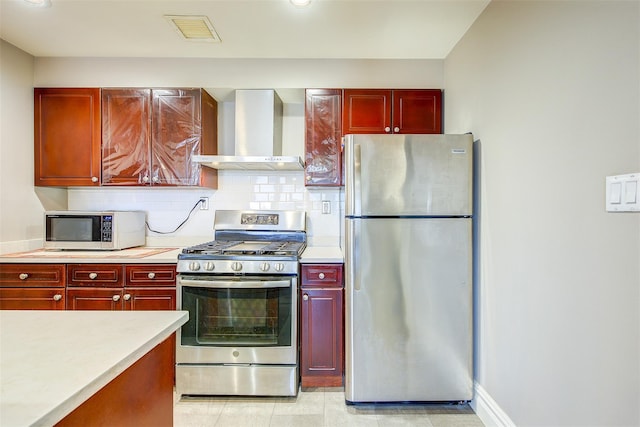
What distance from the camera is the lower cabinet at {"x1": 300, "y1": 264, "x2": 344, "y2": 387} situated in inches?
88.5

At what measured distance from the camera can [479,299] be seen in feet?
6.69

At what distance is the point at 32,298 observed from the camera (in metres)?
2.25

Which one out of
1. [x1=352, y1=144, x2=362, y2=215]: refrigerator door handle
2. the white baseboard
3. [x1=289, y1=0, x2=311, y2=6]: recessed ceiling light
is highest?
[x1=289, y1=0, x2=311, y2=6]: recessed ceiling light

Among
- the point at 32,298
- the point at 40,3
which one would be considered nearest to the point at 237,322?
the point at 32,298

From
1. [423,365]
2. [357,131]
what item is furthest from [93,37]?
[423,365]

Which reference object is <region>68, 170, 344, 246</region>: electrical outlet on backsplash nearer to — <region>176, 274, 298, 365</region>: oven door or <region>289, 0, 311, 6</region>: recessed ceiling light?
<region>176, 274, 298, 365</region>: oven door

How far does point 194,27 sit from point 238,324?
200 cm

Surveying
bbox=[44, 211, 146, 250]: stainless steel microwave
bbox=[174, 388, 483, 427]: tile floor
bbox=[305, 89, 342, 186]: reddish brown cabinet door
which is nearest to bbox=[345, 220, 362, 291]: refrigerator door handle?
bbox=[305, 89, 342, 186]: reddish brown cabinet door

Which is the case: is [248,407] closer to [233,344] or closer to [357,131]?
[233,344]

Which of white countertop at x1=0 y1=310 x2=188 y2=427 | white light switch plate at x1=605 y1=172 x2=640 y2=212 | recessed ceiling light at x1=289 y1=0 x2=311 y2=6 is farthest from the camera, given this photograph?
recessed ceiling light at x1=289 y1=0 x2=311 y2=6

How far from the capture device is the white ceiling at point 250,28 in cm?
198

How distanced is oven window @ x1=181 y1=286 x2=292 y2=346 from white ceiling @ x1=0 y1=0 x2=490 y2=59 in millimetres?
1740

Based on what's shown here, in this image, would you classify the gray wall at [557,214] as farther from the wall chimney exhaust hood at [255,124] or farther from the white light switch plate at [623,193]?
the wall chimney exhaust hood at [255,124]

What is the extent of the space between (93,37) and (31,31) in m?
0.38
